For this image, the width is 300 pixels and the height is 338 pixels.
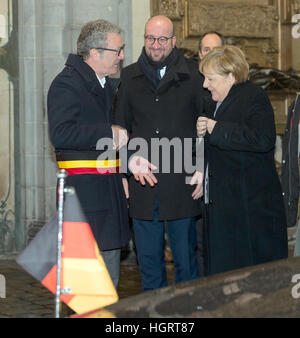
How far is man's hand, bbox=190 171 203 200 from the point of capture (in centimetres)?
478

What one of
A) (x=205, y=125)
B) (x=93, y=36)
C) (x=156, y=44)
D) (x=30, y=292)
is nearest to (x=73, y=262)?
(x=93, y=36)

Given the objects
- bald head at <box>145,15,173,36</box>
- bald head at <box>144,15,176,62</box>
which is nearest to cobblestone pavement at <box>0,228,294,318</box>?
bald head at <box>144,15,176,62</box>

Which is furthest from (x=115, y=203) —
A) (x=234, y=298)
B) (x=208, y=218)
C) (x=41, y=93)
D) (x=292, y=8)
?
(x=292, y=8)

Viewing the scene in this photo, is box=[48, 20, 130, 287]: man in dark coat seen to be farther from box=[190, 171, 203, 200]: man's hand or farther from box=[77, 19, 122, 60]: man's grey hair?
box=[190, 171, 203, 200]: man's hand

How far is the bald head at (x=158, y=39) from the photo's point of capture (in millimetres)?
4758

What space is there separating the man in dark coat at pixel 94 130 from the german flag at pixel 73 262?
1.44 meters

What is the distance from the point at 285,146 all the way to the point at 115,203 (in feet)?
4.40

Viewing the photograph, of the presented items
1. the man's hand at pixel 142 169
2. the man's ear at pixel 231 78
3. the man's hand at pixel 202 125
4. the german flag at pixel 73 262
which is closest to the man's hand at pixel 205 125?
the man's hand at pixel 202 125

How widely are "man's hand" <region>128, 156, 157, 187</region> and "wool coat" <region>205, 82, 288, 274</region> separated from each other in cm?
53

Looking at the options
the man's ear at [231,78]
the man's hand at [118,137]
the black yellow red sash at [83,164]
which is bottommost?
the black yellow red sash at [83,164]

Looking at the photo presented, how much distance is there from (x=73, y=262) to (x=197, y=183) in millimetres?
2482

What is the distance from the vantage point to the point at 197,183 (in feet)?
15.7

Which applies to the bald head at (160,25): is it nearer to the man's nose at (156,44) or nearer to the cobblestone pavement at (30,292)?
the man's nose at (156,44)
